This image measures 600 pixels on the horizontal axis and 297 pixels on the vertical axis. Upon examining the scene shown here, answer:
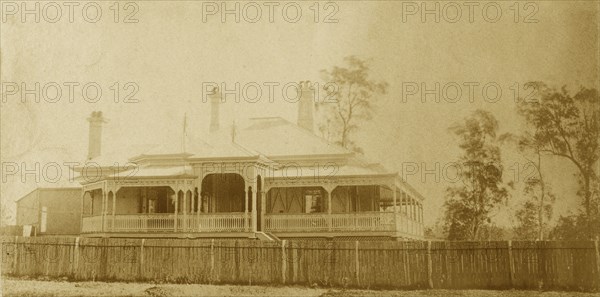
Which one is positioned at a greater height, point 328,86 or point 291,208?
point 328,86

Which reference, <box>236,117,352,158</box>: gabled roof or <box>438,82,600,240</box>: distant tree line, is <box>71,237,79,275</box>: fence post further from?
<box>438,82,600,240</box>: distant tree line

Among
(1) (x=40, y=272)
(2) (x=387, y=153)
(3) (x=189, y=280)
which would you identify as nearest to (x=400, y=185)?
(2) (x=387, y=153)

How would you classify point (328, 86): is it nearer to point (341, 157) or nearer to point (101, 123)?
point (341, 157)

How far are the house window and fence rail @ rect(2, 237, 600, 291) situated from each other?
727 centimetres

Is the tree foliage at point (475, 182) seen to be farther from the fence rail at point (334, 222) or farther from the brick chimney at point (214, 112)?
the brick chimney at point (214, 112)

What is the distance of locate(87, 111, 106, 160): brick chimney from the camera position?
2948cm

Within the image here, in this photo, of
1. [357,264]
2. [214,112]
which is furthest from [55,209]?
[357,264]

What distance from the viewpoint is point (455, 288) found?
17.8 meters

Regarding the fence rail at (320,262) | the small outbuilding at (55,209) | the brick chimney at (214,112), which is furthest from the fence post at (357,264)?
the small outbuilding at (55,209)

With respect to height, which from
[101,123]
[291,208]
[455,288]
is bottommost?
[455,288]

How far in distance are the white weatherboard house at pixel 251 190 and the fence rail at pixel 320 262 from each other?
399 centimetres

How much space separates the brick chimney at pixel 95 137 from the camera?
29484mm

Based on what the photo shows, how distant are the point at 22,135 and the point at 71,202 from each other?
675 centimetres

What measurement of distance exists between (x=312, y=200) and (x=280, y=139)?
9.64ft
